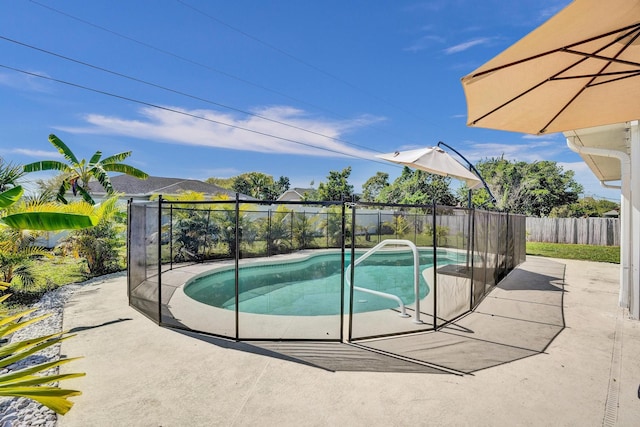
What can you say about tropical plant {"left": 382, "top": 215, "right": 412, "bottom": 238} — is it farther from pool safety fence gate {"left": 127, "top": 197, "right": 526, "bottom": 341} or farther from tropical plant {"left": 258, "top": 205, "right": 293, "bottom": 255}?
tropical plant {"left": 258, "top": 205, "right": 293, "bottom": 255}

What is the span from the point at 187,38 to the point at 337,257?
502 inches

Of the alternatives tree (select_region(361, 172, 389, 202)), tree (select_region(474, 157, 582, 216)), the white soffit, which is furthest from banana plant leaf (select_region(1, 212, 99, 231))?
tree (select_region(361, 172, 389, 202))

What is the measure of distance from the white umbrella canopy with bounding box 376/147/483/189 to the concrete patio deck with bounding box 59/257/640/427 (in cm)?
327

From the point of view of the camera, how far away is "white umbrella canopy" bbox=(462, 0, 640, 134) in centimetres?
207

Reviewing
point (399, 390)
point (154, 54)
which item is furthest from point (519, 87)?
point (154, 54)

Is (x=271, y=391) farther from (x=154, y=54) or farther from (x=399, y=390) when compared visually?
(x=154, y=54)

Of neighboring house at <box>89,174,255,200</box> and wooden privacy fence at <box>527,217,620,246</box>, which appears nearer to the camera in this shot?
wooden privacy fence at <box>527,217,620,246</box>

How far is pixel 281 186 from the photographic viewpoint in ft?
158

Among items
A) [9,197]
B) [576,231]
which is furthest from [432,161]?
[576,231]

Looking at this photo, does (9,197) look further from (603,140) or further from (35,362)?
(603,140)

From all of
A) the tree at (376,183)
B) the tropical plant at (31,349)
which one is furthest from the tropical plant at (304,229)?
the tree at (376,183)

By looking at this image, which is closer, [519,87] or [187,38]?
[519,87]

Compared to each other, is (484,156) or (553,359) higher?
(484,156)

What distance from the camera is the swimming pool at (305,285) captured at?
6281mm
